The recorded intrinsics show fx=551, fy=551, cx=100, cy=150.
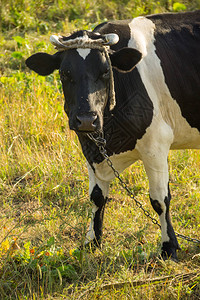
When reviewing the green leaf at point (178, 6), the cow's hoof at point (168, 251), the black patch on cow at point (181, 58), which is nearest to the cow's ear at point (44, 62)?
the black patch on cow at point (181, 58)

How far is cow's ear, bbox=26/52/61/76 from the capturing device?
3.89 metres

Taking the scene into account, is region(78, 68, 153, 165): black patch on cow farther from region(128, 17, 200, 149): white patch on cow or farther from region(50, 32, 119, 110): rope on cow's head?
region(50, 32, 119, 110): rope on cow's head

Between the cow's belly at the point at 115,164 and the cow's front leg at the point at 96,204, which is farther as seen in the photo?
the cow's front leg at the point at 96,204

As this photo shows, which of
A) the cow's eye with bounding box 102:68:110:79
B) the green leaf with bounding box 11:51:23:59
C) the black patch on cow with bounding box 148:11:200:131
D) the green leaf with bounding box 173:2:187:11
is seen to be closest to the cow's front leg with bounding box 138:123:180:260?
the black patch on cow with bounding box 148:11:200:131

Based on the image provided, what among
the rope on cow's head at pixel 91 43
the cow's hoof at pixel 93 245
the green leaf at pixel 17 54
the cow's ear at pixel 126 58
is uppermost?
the rope on cow's head at pixel 91 43

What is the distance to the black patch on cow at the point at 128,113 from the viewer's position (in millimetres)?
3836

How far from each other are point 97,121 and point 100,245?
1.20m

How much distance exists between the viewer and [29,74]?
6.81 m

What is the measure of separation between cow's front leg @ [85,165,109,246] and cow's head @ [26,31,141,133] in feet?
2.55

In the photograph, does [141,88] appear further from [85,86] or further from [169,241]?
[169,241]

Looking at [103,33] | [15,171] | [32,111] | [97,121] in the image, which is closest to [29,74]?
[32,111]

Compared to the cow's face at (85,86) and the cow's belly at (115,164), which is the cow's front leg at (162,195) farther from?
the cow's face at (85,86)

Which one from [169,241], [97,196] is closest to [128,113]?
[97,196]

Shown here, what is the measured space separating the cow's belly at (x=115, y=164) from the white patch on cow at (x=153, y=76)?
1.16 feet
